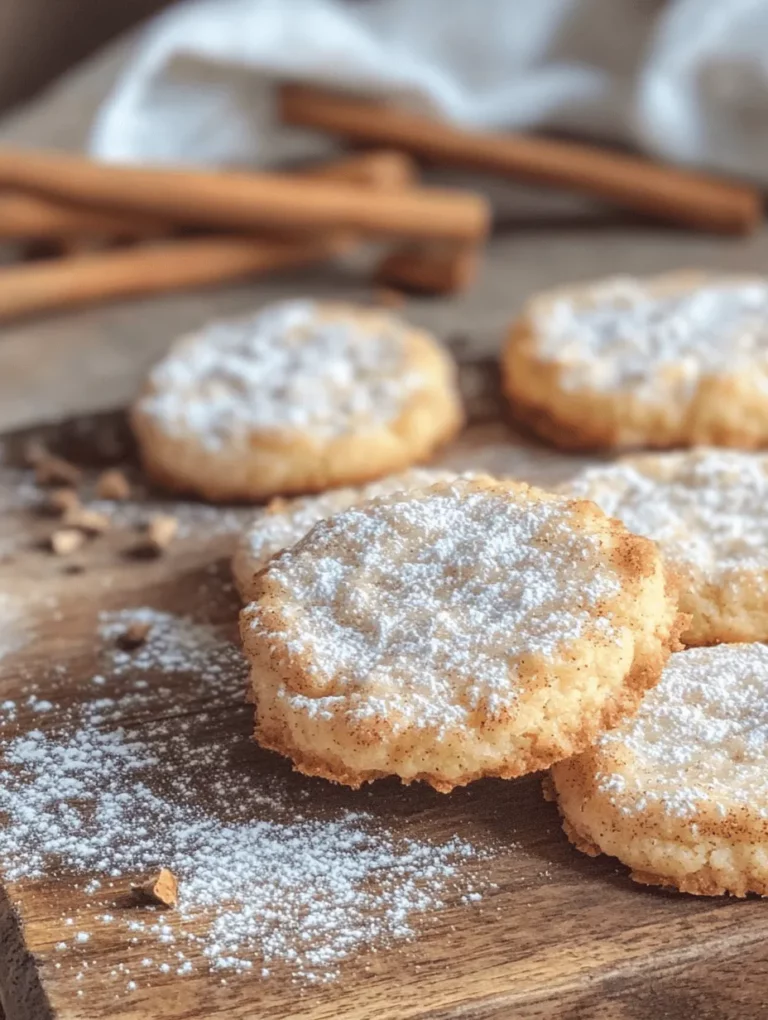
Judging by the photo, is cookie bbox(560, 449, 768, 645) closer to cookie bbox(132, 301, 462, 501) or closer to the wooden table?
the wooden table

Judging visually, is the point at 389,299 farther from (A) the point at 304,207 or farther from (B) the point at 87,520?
(B) the point at 87,520

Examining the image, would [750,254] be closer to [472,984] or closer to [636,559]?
[636,559]

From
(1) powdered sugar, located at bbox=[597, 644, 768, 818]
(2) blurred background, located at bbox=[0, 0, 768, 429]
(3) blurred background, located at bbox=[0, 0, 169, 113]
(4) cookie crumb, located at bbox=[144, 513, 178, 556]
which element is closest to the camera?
(1) powdered sugar, located at bbox=[597, 644, 768, 818]

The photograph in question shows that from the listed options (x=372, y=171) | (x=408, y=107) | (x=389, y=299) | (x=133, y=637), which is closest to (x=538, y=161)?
(x=408, y=107)

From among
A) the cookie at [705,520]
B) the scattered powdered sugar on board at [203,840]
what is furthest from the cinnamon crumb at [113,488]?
the cookie at [705,520]

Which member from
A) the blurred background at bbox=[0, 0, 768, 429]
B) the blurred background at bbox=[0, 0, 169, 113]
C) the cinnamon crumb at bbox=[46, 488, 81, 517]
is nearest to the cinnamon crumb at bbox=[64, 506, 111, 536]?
the cinnamon crumb at bbox=[46, 488, 81, 517]

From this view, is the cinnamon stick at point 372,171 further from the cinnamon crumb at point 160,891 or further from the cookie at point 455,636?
the cinnamon crumb at point 160,891
